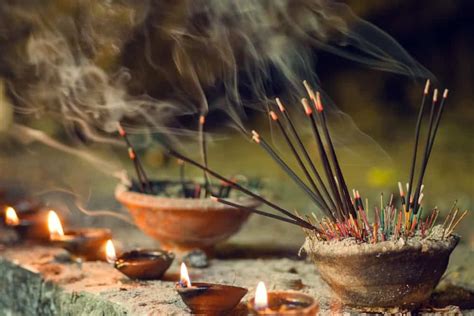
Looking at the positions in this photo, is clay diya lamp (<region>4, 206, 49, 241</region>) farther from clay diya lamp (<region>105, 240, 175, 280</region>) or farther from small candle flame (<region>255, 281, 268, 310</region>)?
small candle flame (<region>255, 281, 268, 310</region>)

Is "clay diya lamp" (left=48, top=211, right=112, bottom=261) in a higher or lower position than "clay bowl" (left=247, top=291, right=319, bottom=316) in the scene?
higher

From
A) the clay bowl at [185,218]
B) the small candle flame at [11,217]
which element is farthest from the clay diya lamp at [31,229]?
the clay bowl at [185,218]

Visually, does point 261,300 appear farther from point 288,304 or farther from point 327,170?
point 327,170

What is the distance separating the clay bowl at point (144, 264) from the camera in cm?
329

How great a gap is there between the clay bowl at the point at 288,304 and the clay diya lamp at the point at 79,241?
1.60 metres

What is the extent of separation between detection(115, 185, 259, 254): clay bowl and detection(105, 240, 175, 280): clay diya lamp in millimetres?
369

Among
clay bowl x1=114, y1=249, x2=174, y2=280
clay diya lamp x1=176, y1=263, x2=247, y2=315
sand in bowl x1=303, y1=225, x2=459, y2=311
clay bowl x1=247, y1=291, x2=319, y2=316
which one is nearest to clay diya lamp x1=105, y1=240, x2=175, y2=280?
clay bowl x1=114, y1=249, x2=174, y2=280

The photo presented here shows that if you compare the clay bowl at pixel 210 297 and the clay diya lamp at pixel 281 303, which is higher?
the clay bowl at pixel 210 297

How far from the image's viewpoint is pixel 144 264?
10.8ft

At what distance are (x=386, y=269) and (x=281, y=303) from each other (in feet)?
1.60

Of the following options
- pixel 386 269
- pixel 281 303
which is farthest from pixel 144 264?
pixel 386 269

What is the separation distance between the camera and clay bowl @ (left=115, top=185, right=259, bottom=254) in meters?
3.73

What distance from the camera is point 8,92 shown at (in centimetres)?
690

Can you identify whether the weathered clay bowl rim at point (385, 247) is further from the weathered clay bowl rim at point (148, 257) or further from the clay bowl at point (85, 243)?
the clay bowl at point (85, 243)
